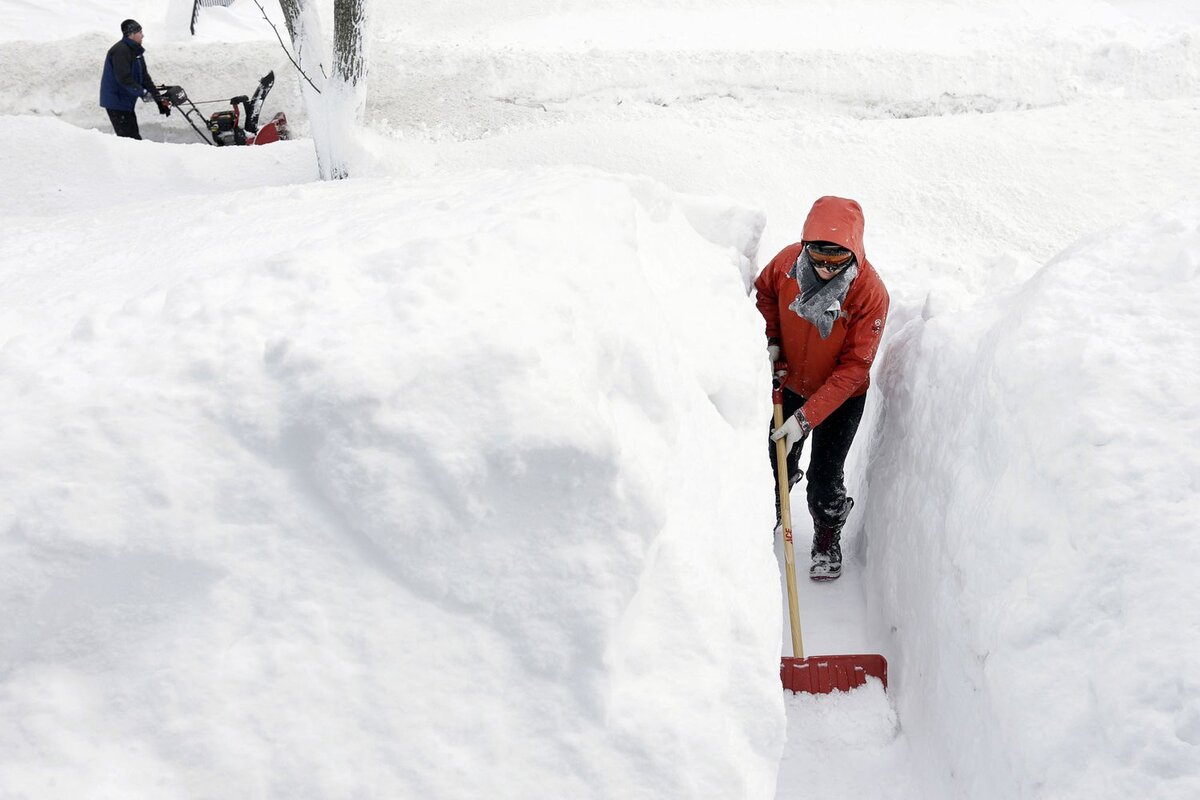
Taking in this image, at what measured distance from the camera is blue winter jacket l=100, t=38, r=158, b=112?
23.4ft

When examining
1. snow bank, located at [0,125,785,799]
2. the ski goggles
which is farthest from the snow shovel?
the ski goggles

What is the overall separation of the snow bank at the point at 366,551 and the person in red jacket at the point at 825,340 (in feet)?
4.15

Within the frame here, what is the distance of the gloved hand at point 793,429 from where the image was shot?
3410 mm

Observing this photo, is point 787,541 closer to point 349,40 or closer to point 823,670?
point 823,670

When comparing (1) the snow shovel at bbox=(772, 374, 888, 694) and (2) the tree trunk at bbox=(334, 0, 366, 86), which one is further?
(2) the tree trunk at bbox=(334, 0, 366, 86)

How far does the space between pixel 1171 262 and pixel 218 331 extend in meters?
2.93

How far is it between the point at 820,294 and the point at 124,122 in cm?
712

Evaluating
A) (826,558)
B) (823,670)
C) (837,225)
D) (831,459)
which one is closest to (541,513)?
(823,670)

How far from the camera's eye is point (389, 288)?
206 cm

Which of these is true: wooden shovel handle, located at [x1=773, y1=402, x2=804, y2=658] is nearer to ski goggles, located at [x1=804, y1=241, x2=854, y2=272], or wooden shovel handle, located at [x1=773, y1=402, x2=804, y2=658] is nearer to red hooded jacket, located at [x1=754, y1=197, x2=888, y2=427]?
red hooded jacket, located at [x1=754, y1=197, x2=888, y2=427]

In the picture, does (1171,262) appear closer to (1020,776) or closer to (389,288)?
(1020,776)

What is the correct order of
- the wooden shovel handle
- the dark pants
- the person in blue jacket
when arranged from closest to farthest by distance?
the wooden shovel handle, the person in blue jacket, the dark pants

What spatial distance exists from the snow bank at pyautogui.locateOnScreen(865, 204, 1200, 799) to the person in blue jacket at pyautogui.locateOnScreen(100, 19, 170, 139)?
22.5 feet

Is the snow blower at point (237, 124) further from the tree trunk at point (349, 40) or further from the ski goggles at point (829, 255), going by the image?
the ski goggles at point (829, 255)
